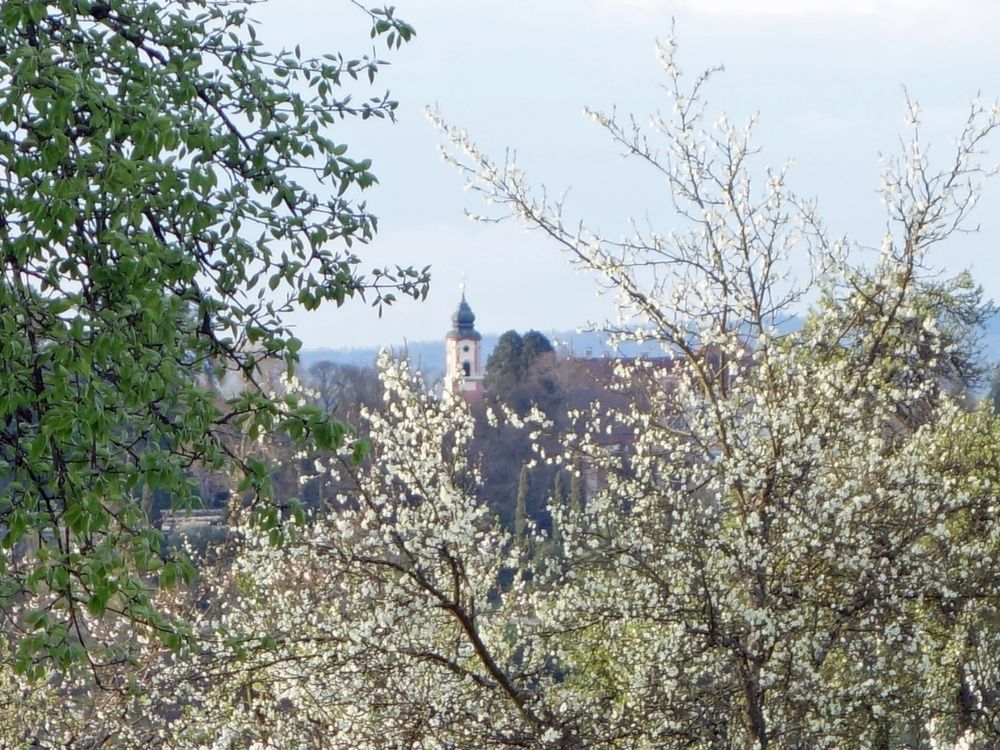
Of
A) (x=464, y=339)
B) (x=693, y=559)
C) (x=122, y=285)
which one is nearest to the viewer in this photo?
(x=122, y=285)

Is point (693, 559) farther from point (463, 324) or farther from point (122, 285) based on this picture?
point (463, 324)

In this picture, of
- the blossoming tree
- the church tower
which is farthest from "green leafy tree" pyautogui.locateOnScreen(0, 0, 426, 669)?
the church tower

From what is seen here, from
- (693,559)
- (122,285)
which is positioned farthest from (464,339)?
(122,285)

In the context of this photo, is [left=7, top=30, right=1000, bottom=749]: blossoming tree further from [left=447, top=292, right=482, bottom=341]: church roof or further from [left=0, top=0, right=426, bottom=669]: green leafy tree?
[left=447, top=292, right=482, bottom=341]: church roof

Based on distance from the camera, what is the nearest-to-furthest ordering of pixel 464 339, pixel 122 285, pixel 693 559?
pixel 122 285
pixel 693 559
pixel 464 339

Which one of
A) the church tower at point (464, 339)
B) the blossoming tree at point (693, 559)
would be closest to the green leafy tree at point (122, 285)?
the blossoming tree at point (693, 559)

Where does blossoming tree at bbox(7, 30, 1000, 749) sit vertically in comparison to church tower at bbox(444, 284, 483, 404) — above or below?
below

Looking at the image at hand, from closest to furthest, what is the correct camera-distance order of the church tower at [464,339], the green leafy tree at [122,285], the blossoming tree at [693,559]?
1. the green leafy tree at [122,285]
2. the blossoming tree at [693,559]
3. the church tower at [464,339]

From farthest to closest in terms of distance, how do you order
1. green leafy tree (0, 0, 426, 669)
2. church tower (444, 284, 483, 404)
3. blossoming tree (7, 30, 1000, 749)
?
church tower (444, 284, 483, 404)
blossoming tree (7, 30, 1000, 749)
green leafy tree (0, 0, 426, 669)

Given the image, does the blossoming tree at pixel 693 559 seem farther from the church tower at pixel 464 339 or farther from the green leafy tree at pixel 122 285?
the church tower at pixel 464 339

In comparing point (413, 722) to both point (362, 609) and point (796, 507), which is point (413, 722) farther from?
point (796, 507)

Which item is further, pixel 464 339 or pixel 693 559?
pixel 464 339

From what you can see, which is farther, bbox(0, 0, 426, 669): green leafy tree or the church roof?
the church roof

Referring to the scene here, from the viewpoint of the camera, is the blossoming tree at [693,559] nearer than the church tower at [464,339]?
Yes
